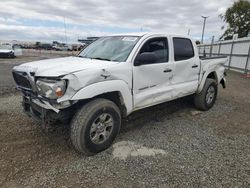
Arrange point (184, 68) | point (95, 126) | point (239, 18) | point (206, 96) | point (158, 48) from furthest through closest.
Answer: point (239, 18), point (206, 96), point (184, 68), point (158, 48), point (95, 126)

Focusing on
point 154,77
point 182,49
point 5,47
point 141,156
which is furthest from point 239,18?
point 141,156

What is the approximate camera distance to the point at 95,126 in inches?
133

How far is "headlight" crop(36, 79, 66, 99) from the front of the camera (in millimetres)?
2936

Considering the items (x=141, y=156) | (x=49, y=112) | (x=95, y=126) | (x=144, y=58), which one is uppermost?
(x=144, y=58)

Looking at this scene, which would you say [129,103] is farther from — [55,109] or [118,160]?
[55,109]

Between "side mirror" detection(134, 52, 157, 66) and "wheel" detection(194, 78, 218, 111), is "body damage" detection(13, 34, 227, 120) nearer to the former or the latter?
"side mirror" detection(134, 52, 157, 66)

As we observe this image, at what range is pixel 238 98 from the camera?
757 cm

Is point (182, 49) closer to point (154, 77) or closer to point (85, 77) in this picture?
point (154, 77)

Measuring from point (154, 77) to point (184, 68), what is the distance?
103 centimetres

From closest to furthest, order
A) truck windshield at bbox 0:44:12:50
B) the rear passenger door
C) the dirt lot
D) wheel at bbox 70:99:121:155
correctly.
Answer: the dirt lot
wheel at bbox 70:99:121:155
the rear passenger door
truck windshield at bbox 0:44:12:50

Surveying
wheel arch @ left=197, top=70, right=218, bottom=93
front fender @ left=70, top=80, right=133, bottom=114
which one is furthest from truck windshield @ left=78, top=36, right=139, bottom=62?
wheel arch @ left=197, top=70, right=218, bottom=93

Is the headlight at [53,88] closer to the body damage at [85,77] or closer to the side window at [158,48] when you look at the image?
the body damage at [85,77]

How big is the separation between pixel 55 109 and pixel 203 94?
3848 millimetres

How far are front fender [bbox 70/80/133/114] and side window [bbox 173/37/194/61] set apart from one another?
1.51 m
